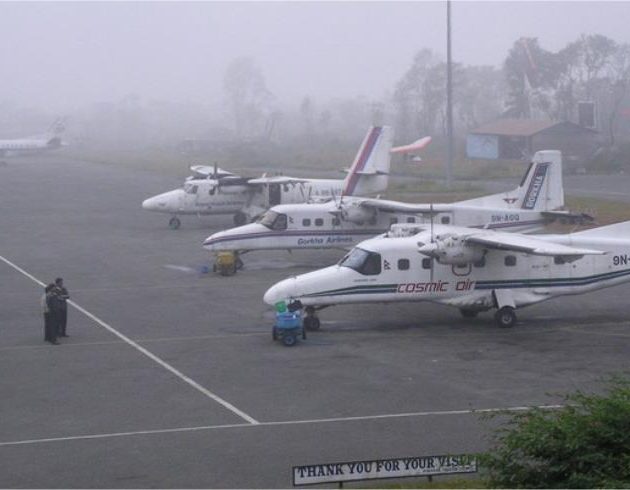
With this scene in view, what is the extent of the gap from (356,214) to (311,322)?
10.7 metres

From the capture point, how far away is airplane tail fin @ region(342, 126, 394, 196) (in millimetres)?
43219

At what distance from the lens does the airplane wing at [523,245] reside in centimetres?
2291

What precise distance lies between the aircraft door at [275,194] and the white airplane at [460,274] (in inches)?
828

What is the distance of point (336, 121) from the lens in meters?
146

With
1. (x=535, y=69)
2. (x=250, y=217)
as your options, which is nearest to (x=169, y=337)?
(x=250, y=217)

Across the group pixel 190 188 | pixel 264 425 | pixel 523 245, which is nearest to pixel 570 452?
pixel 264 425

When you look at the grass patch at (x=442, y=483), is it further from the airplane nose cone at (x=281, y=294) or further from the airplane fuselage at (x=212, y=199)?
the airplane fuselage at (x=212, y=199)

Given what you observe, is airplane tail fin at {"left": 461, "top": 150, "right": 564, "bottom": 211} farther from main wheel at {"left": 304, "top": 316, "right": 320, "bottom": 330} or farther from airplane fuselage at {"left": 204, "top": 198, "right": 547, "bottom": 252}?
main wheel at {"left": 304, "top": 316, "right": 320, "bottom": 330}

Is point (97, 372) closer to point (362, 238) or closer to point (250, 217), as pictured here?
point (362, 238)

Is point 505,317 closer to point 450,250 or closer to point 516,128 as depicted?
point 450,250

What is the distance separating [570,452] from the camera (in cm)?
983

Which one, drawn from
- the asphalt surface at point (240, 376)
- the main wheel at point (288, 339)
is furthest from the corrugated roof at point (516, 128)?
the main wheel at point (288, 339)

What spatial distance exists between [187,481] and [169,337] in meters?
10.6

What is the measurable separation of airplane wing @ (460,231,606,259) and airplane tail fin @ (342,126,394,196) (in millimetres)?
18150
